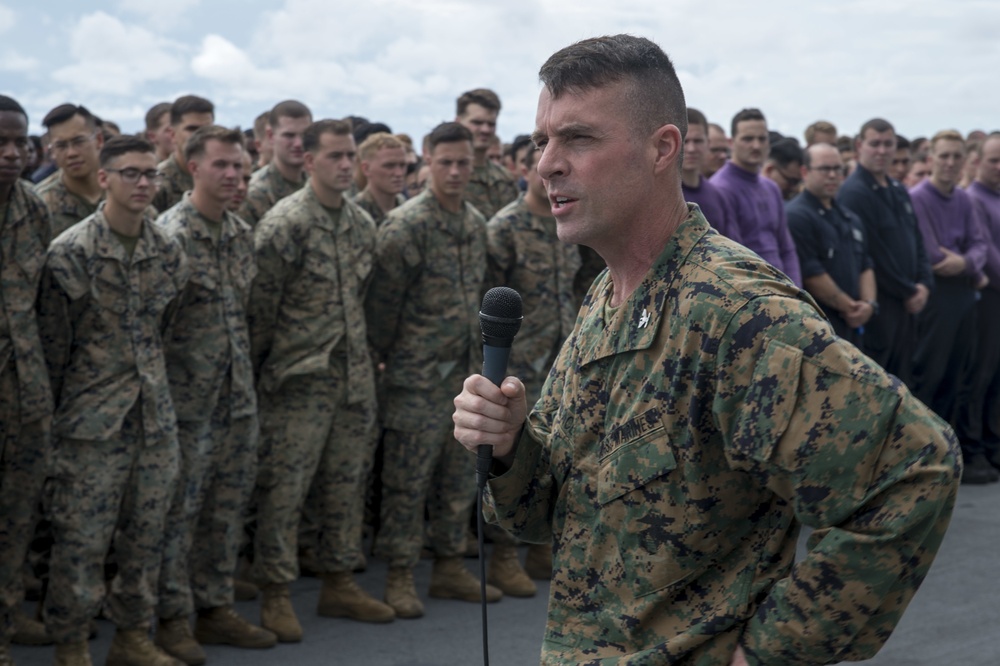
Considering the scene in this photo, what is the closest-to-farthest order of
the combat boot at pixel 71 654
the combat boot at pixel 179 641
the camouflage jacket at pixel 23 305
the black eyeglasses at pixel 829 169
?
1. the camouflage jacket at pixel 23 305
2. the combat boot at pixel 71 654
3. the combat boot at pixel 179 641
4. the black eyeglasses at pixel 829 169

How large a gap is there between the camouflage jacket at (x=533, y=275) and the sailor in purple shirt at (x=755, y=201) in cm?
120

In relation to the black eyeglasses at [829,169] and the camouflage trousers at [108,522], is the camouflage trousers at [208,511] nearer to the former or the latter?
Answer: the camouflage trousers at [108,522]

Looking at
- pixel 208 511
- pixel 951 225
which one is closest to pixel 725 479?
pixel 208 511

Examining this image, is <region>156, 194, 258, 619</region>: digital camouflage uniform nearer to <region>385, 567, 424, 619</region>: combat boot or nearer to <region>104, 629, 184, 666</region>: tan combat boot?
<region>104, 629, 184, 666</region>: tan combat boot

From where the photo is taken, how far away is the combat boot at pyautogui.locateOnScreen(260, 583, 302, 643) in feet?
17.3

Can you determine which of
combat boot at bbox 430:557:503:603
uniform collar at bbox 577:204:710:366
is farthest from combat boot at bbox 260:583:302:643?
uniform collar at bbox 577:204:710:366

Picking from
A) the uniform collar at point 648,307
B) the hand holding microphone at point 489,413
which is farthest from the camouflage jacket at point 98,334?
the uniform collar at point 648,307

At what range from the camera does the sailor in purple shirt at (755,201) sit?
6.91m

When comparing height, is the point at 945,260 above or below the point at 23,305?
above

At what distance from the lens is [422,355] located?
5.92 meters

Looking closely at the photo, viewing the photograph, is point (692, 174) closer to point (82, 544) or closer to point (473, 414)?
point (82, 544)

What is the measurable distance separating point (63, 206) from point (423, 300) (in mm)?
1781

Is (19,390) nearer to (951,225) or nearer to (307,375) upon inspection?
(307,375)

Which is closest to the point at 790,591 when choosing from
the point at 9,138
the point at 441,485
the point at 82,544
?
the point at 82,544
